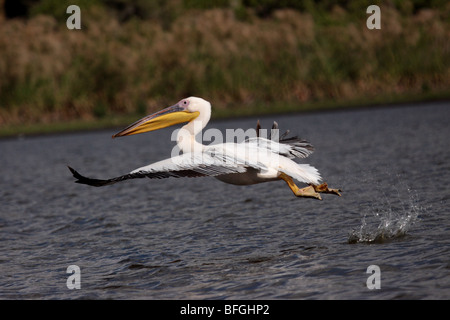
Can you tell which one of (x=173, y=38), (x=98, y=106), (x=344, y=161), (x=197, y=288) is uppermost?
(x=173, y=38)

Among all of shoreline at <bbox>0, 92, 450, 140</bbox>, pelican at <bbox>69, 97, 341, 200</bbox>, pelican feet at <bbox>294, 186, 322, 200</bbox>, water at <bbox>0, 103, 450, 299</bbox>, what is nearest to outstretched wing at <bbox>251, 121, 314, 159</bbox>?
pelican at <bbox>69, 97, 341, 200</bbox>

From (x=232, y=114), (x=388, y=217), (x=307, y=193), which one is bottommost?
(x=388, y=217)

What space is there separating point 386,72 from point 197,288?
13.2 meters

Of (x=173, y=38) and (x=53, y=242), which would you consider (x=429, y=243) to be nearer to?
(x=53, y=242)

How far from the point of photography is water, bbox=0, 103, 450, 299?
5.47 metres

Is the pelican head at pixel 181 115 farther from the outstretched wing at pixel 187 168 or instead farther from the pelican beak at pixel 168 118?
the outstretched wing at pixel 187 168

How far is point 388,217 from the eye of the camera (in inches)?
280

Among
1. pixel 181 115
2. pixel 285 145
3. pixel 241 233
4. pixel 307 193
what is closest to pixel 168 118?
pixel 181 115

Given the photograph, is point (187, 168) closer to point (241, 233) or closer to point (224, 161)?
point (224, 161)

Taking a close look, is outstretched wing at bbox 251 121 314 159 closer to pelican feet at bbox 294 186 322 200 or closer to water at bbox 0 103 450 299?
pelican feet at bbox 294 186 322 200

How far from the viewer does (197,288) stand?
18.1 ft

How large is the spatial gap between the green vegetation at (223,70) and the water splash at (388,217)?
378 inches

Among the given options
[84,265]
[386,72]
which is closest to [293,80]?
[386,72]

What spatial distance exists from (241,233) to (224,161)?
1300 millimetres
